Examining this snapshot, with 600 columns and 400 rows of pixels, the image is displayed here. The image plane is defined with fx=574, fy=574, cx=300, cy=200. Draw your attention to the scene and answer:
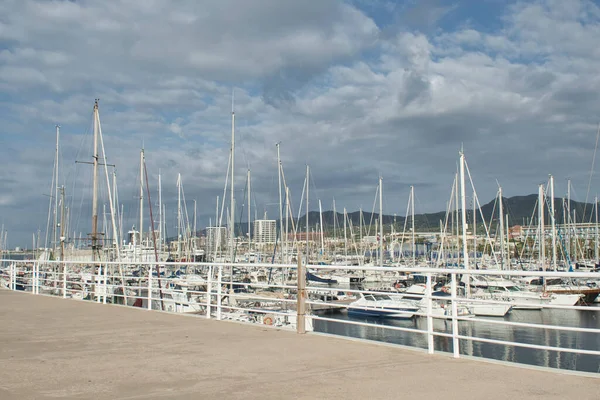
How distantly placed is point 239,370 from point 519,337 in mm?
26268

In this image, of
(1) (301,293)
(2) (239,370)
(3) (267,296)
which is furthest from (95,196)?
(2) (239,370)

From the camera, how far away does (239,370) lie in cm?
676

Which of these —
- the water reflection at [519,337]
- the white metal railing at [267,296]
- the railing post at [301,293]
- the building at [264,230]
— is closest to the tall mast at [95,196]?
the white metal railing at [267,296]

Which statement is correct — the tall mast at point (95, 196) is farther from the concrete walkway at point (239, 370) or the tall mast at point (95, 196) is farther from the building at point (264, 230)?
the building at point (264, 230)

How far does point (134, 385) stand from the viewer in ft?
19.6

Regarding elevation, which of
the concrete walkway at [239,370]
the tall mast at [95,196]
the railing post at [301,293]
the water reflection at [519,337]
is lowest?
the water reflection at [519,337]

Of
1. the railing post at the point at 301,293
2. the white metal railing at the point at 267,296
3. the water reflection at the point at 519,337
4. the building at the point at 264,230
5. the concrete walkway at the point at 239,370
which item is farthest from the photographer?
the building at the point at 264,230

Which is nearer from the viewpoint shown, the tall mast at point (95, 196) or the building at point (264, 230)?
the tall mast at point (95, 196)

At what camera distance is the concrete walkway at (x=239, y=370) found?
5660 mm

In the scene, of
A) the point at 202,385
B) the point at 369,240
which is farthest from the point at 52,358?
the point at 369,240

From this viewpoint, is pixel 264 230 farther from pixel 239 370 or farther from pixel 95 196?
pixel 239 370

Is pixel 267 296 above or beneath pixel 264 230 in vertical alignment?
beneath

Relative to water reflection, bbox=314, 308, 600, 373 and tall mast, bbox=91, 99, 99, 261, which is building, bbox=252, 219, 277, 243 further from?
tall mast, bbox=91, 99, 99, 261

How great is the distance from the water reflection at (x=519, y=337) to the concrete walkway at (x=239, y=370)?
13.5 m
